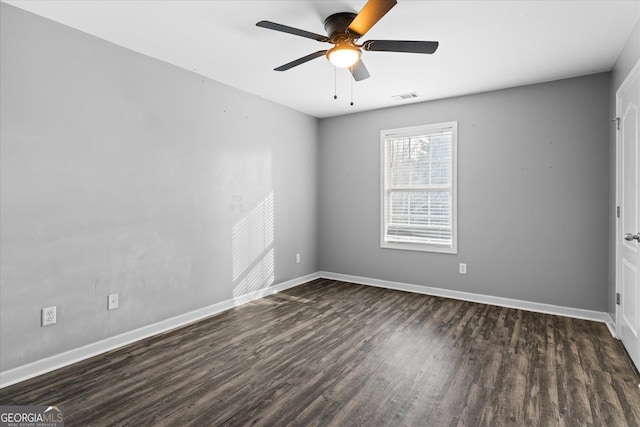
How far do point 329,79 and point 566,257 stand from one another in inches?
128

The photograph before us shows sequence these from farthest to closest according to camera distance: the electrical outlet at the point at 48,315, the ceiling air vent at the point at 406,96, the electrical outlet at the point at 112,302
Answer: the ceiling air vent at the point at 406,96 < the electrical outlet at the point at 112,302 < the electrical outlet at the point at 48,315

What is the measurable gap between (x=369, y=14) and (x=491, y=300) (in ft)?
11.7

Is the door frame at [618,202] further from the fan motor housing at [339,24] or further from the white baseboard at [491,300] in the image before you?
the fan motor housing at [339,24]

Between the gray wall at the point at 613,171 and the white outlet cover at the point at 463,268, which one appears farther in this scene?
the white outlet cover at the point at 463,268

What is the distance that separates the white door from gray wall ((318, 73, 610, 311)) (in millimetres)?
553

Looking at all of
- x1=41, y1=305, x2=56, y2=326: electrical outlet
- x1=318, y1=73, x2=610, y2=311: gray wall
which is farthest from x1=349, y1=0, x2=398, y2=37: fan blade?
x1=41, y1=305, x2=56, y2=326: electrical outlet

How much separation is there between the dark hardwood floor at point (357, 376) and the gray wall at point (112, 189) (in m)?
0.49

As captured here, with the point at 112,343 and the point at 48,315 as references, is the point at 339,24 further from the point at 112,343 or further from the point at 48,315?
the point at 112,343

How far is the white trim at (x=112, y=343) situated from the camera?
2.41 m

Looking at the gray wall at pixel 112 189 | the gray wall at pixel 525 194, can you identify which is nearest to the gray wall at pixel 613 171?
the gray wall at pixel 525 194

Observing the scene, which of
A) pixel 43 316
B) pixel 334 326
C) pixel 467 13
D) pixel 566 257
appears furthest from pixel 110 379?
pixel 566 257

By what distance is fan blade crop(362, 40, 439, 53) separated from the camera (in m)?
2.29

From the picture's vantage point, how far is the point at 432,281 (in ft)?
15.3

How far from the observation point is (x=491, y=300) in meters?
4.22
